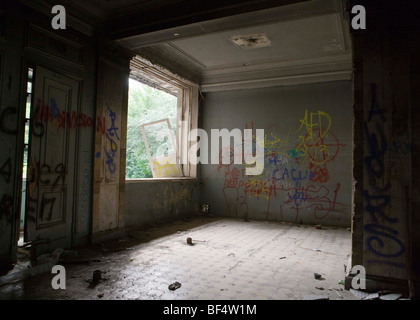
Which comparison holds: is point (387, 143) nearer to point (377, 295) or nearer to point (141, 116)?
point (377, 295)

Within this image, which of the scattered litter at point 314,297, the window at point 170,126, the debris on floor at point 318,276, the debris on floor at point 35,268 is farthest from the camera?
the window at point 170,126

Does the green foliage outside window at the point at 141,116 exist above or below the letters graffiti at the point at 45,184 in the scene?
above

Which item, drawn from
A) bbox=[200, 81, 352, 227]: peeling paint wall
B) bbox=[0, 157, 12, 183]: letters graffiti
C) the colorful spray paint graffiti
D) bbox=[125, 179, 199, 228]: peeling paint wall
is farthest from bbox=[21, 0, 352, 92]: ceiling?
bbox=[125, 179, 199, 228]: peeling paint wall

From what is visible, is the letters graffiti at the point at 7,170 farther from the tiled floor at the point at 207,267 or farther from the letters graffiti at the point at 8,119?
the tiled floor at the point at 207,267

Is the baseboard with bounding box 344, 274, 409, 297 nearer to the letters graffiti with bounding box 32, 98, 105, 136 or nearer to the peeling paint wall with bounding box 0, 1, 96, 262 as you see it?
the peeling paint wall with bounding box 0, 1, 96, 262

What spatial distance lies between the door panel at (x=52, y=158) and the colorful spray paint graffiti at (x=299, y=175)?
477 centimetres

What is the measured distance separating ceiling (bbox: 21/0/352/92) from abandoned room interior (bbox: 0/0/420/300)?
→ 34 mm

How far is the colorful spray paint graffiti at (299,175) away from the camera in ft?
23.7

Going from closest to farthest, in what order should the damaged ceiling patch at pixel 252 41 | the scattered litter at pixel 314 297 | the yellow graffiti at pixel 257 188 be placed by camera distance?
A: the scattered litter at pixel 314 297 → the damaged ceiling patch at pixel 252 41 → the yellow graffiti at pixel 257 188

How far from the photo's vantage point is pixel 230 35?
5988 mm

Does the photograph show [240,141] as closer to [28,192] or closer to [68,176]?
[68,176]

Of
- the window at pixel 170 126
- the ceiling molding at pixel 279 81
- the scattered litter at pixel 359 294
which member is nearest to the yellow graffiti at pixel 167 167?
the window at pixel 170 126
